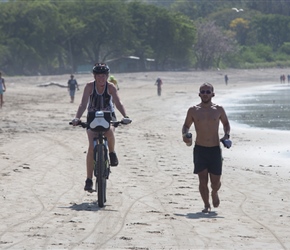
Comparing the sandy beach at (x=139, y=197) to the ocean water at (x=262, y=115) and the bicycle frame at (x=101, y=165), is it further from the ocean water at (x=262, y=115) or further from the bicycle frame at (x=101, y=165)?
the ocean water at (x=262, y=115)

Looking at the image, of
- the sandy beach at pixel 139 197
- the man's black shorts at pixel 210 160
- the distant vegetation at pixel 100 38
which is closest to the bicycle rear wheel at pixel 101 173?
the sandy beach at pixel 139 197

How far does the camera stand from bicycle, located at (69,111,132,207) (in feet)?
30.9

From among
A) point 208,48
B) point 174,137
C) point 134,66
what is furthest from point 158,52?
point 174,137

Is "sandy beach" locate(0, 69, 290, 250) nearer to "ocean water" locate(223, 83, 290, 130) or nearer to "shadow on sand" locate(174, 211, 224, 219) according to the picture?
"shadow on sand" locate(174, 211, 224, 219)

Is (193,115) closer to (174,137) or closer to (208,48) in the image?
(174,137)

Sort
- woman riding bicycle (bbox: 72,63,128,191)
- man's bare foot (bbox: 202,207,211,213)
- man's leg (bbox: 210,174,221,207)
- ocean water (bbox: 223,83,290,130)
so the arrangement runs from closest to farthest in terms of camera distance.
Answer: man's bare foot (bbox: 202,207,211,213)
man's leg (bbox: 210,174,221,207)
woman riding bicycle (bbox: 72,63,128,191)
ocean water (bbox: 223,83,290,130)

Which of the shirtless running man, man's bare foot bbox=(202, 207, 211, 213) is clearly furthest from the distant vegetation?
man's bare foot bbox=(202, 207, 211, 213)

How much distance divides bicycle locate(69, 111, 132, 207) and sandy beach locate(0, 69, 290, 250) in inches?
9.8

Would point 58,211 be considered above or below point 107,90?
below

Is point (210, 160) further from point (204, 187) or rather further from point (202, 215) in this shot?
point (202, 215)

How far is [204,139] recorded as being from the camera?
31.3ft

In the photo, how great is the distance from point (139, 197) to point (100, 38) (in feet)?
258

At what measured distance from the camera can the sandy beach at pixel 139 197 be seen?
7648 mm

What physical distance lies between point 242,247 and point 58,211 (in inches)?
98.5
